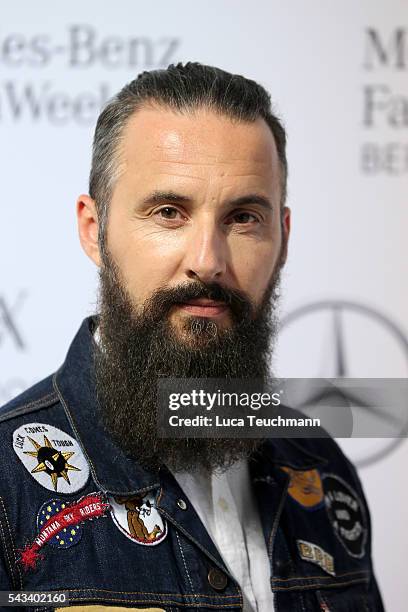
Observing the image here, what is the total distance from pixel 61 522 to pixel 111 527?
59mm

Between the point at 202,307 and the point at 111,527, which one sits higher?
the point at 202,307

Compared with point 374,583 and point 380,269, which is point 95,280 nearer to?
point 380,269

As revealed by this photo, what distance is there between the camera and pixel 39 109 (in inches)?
63.5

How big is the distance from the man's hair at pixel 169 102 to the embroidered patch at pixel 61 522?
1.08ft

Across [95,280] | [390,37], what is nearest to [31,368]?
[95,280]

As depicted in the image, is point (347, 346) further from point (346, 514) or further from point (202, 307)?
→ point (202, 307)

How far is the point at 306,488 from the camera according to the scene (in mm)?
1218

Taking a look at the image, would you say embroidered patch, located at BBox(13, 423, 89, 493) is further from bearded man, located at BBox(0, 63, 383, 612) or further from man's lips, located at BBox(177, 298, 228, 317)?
man's lips, located at BBox(177, 298, 228, 317)

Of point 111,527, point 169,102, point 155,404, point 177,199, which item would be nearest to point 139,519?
point 111,527

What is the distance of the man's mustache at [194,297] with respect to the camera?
1.01m

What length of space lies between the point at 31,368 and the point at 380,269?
67 cm

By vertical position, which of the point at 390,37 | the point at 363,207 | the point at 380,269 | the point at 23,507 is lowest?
the point at 23,507

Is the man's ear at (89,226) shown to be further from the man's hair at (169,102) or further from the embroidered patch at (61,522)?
the embroidered patch at (61,522)

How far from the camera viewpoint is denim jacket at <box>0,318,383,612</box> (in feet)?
3.03
